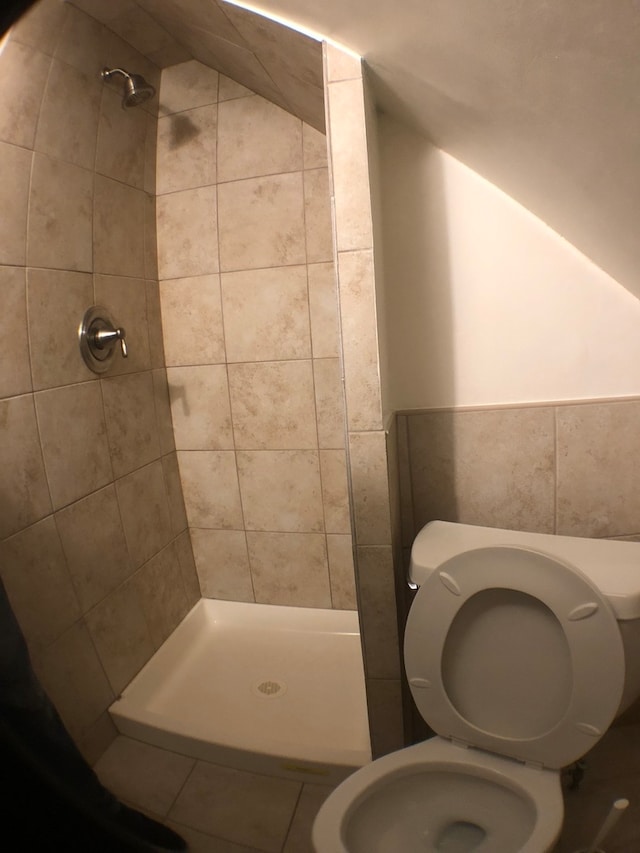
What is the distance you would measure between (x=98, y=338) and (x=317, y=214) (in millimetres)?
770

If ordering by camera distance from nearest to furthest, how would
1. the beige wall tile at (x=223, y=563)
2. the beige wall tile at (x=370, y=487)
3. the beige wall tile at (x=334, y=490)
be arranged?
the beige wall tile at (x=370, y=487)
the beige wall tile at (x=334, y=490)
the beige wall tile at (x=223, y=563)

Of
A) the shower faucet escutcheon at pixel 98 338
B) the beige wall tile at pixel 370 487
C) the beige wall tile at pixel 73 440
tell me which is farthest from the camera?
the shower faucet escutcheon at pixel 98 338

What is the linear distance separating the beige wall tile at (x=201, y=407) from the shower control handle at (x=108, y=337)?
12.2 inches

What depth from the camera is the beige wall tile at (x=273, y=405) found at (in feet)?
4.96

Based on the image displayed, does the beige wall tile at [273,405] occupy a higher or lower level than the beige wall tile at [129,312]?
lower

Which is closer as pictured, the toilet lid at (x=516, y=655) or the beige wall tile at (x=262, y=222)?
the toilet lid at (x=516, y=655)

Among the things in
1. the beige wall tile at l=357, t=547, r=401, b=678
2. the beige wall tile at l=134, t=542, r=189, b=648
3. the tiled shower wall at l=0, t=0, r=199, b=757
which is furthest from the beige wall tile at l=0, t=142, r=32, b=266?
the beige wall tile at l=357, t=547, r=401, b=678

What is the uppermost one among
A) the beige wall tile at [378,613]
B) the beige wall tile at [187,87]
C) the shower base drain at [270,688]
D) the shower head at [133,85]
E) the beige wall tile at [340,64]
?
the beige wall tile at [187,87]

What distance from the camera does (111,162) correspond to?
4.34 ft

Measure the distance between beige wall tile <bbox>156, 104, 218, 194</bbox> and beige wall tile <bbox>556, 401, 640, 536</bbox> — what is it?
4.34 ft

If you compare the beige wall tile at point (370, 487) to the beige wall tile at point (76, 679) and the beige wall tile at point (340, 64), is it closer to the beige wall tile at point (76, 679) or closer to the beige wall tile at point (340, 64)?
the beige wall tile at point (340, 64)

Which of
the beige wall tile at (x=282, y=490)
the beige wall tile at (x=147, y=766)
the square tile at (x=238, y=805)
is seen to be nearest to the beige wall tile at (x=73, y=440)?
the beige wall tile at (x=282, y=490)

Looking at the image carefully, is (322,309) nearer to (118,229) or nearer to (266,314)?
(266,314)

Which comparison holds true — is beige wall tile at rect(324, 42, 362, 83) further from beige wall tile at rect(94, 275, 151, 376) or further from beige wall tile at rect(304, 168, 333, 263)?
beige wall tile at rect(94, 275, 151, 376)
